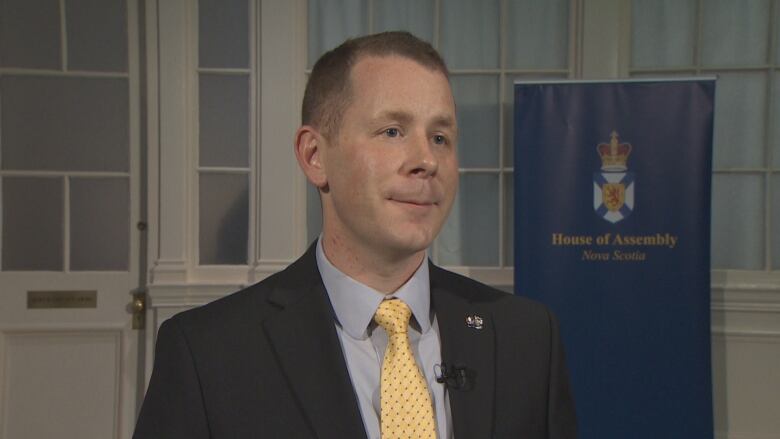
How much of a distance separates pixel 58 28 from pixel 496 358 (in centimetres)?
312

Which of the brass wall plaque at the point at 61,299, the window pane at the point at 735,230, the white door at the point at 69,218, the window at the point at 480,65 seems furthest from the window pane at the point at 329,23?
the window pane at the point at 735,230

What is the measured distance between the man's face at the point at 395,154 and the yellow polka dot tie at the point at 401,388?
0.11m

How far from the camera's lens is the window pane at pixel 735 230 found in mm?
3305

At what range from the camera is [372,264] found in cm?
93

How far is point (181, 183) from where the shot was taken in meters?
3.19

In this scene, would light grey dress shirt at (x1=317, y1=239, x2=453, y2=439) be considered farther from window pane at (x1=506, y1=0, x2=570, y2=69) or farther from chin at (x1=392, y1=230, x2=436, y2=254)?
window pane at (x1=506, y1=0, x2=570, y2=69)

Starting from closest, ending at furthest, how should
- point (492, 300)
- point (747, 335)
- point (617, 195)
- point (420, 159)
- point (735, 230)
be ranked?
point (420, 159), point (492, 300), point (617, 195), point (747, 335), point (735, 230)

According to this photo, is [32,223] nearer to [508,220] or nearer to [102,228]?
[102,228]

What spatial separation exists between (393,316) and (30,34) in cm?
311

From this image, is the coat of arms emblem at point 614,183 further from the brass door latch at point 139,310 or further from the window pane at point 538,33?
the brass door latch at point 139,310

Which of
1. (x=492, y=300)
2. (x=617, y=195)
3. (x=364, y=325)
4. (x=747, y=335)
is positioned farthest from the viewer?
(x=747, y=335)

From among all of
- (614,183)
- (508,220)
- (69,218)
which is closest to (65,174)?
(69,218)

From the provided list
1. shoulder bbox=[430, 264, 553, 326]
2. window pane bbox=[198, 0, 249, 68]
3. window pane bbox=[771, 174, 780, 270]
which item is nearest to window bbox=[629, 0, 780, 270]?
window pane bbox=[771, 174, 780, 270]

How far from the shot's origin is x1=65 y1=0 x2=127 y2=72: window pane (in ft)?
10.7
